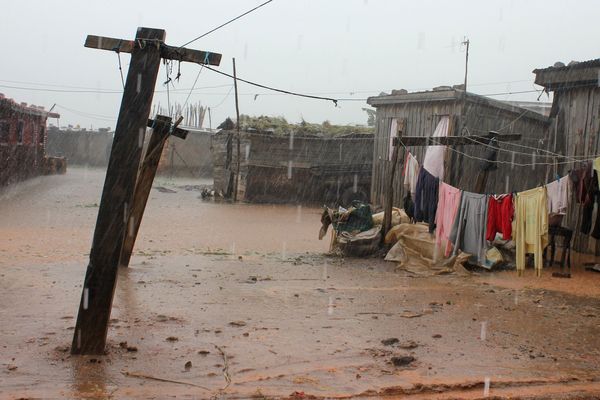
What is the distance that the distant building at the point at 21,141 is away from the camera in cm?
2324

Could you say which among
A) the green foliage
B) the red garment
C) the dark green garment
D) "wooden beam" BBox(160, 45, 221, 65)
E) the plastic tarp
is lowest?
the plastic tarp

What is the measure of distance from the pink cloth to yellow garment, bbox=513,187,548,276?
1.11m

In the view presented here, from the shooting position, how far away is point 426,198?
1118 centimetres

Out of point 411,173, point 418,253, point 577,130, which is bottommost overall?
point 418,253

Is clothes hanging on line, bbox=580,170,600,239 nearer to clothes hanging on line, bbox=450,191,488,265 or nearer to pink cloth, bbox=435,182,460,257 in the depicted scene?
clothes hanging on line, bbox=450,191,488,265

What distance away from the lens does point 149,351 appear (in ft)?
18.7

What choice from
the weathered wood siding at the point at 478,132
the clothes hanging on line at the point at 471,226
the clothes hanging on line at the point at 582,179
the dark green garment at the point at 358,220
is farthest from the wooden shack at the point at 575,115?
the dark green garment at the point at 358,220

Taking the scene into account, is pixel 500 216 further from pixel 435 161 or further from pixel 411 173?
pixel 435 161

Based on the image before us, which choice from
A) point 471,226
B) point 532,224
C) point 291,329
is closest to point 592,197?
point 532,224

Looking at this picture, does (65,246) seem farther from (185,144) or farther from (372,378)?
(185,144)

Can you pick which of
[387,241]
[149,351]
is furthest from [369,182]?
[149,351]

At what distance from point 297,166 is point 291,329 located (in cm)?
1837

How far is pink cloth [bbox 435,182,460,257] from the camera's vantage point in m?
10.6

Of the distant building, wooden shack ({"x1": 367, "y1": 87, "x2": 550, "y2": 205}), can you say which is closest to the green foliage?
wooden shack ({"x1": 367, "y1": 87, "x2": 550, "y2": 205})
